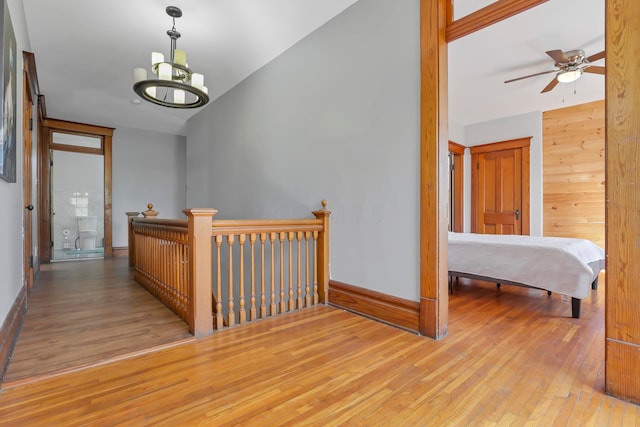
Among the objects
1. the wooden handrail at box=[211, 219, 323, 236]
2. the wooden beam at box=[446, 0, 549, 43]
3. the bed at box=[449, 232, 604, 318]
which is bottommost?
the bed at box=[449, 232, 604, 318]

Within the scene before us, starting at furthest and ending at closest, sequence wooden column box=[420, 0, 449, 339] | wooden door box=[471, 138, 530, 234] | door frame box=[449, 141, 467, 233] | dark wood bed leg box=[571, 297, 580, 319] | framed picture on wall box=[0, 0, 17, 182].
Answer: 1. door frame box=[449, 141, 467, 233]
2. wooden door box=[471, 138, 530, 234]
3. dark wood bed leg box=[571, 297, 580, 319]
4. wooden column box=[420, 0, 449, 339]
5. framed picture on wall box=[0, 0, 17, 182]

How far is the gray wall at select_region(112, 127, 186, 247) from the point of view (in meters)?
6.48

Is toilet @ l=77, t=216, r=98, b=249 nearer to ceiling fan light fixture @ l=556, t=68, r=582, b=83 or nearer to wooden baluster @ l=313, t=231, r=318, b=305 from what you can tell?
wooden baluster @ l=313, t=231, r=318, b=305

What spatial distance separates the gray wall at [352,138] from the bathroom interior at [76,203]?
13.2ft

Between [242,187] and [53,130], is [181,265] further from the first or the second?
[53,130]

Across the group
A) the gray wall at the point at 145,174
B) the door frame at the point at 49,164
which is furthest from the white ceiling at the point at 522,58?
the door frame at the point at 49,164

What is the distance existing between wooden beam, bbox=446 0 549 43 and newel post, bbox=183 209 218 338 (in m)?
2.04

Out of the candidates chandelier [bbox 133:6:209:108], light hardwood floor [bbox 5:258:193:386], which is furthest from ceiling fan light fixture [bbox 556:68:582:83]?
light hardwood floor [bbox 5:258:193:386]

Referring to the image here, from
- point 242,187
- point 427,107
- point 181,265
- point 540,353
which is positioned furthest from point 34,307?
point 540,353

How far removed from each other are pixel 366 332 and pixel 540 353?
41.8 inches

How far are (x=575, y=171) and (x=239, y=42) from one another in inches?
206

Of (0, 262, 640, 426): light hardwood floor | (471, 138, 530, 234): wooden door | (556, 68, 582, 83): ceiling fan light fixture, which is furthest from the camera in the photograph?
(471, 138, 530, 234): wooden door

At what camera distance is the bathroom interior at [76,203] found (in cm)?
584

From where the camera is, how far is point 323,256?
2.93 meters
